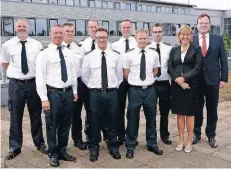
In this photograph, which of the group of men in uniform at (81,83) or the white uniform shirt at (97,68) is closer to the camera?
the group of men in uniform at (81,83)

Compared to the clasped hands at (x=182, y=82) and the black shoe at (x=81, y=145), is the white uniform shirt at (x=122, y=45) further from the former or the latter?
the black shoe at (x=81, y=145)

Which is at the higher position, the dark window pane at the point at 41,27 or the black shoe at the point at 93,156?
the dark window pane at the point at 41,27

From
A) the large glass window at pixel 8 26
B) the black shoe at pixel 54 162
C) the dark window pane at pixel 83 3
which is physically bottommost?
the black shoe at pixel 54 162

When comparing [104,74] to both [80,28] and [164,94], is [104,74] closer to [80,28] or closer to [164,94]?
[164,94]

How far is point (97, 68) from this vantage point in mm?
4566

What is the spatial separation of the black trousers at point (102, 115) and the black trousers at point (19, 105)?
0.92 metres

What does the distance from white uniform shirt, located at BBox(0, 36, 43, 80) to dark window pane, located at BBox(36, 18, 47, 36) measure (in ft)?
70.9

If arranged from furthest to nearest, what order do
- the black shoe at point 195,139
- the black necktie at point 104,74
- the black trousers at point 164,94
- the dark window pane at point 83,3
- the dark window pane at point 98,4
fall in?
the dark window pane at point 98,4 → the dark window pane at point 83,3 → the black shoe at point 195,139 → the black trousers at point 164,94 → the black necktie at point 104,74

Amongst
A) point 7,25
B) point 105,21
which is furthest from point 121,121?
point 105,21

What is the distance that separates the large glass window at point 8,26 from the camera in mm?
23859

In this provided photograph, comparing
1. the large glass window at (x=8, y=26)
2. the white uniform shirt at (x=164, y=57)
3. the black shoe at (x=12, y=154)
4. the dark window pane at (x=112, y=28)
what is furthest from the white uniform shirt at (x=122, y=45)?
the dark window pane at (x=112, y=28)

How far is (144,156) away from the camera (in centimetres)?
474

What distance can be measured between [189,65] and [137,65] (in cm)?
85

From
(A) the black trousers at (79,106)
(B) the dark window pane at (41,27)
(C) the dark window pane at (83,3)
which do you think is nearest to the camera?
(A) the black trousers at (79,106)
